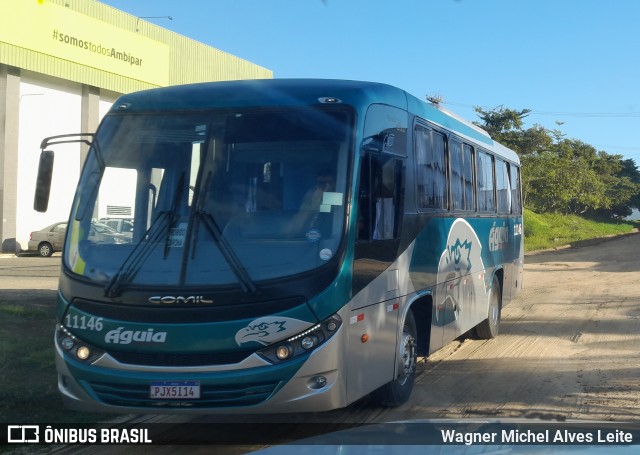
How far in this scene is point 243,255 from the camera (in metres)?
5.75

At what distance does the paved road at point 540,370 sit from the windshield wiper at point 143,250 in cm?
181

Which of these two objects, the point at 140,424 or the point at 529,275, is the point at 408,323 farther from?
the point at 529,275

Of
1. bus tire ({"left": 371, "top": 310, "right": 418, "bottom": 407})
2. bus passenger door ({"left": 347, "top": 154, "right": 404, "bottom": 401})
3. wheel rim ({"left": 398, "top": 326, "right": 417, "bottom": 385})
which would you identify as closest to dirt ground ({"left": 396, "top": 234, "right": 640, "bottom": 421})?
bus tire ({"left": 371, "top": 310, "right": 418, "bottom": 407})

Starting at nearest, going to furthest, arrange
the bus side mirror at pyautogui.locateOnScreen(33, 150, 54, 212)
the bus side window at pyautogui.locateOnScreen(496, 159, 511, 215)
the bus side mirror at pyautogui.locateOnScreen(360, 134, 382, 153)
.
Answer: the bus side mirror at pyautogui.locateOnScreen(360, 134, 382, 153)
the bus side mirror at pyautogui.locateOnScreen(33, 150, 54, 212)
the bus side window at pyautogui.locateOnScreen(496, 159, 511, 215)

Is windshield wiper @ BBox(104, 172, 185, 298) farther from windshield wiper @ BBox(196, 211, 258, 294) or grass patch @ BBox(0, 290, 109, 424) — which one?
grass patch @ BBox(0, 290, 109, 424)

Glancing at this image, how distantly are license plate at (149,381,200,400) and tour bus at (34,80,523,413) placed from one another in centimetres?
1

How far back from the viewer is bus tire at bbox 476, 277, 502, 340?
11384 millimetres

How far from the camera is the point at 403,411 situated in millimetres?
7238

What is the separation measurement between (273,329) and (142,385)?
3.55 ft

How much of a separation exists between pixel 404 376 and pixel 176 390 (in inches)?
102

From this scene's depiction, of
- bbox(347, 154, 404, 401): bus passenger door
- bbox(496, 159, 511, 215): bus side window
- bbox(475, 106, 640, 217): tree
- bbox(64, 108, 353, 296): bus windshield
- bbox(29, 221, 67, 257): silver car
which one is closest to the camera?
bbox(64, 108, 353, 296): bus windshield

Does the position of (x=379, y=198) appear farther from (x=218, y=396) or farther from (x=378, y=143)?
(x=218, y=396)

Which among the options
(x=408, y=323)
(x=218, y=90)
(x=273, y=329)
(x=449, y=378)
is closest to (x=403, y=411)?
(x=408, y=323)

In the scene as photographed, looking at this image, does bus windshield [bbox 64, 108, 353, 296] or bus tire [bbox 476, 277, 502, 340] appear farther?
bus tire [bbox 476, 277, 502, 340]
